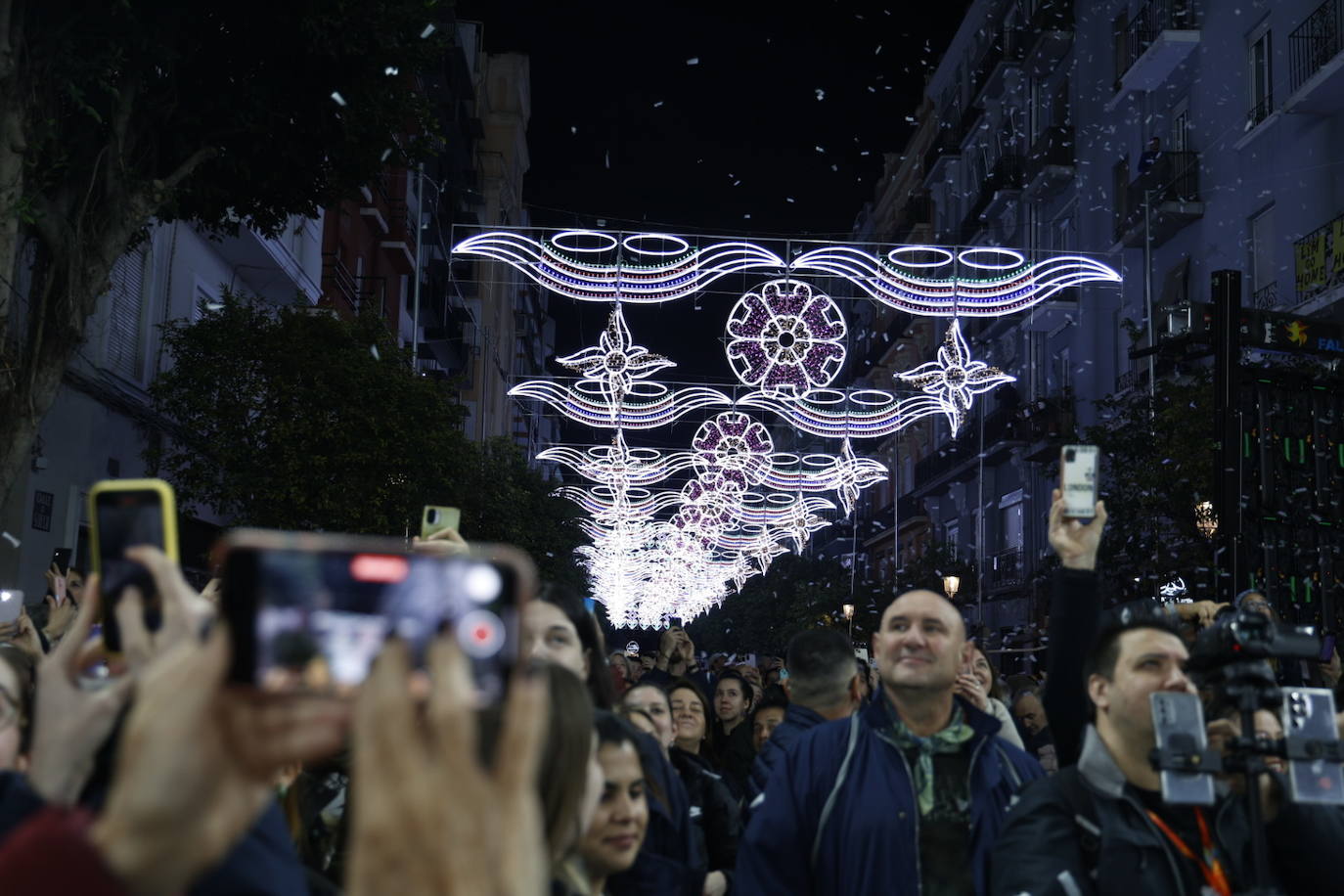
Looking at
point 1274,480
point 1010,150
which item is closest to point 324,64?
point 1274,480

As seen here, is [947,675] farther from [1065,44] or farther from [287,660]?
[1065,44]

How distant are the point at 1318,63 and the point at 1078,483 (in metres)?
18.5

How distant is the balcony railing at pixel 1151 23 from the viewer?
26.0 meters

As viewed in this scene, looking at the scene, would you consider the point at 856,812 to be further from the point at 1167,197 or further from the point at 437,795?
the point at 1167,197

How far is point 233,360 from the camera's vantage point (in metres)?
19.9

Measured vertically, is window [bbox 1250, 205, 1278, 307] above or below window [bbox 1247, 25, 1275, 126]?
below

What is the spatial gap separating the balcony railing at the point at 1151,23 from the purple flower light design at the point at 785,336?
10.6 meters

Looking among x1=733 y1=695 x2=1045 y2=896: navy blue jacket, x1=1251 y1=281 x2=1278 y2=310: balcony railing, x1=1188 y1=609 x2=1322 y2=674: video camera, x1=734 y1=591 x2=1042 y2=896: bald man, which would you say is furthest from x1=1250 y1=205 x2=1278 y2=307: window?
x1=1188 y1=609 x2=1322 y2=674: video camera

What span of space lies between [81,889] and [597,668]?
12.4 feet

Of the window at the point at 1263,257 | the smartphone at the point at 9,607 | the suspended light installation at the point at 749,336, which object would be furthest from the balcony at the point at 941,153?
the smartphone at the point at 9,607

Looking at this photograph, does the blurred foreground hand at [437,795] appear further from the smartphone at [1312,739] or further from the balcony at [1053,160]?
the balcony at [1053,160]

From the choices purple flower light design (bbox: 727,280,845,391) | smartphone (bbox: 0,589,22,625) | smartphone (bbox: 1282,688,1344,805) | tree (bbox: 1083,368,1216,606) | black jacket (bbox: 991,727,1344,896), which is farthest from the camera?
purple flower light design (bbox: 727,280,845,391)

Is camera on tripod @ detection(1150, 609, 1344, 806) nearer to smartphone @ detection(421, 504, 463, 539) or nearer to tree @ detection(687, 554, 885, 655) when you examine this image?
smartphone @ detection(421, 504, 463, 539)

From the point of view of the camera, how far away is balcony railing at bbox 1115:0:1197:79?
85.4 feet
